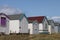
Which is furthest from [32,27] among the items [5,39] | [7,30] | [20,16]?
[5,39]

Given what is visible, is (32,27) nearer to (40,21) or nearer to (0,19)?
(40,21)

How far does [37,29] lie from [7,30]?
17.3 meters

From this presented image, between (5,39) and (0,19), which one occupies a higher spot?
(0,19)

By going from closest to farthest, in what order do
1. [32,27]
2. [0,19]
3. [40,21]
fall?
[0,19]
[32,27]
[40,21]

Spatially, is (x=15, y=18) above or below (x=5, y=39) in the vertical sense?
above

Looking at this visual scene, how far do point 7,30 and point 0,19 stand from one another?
3.75 m

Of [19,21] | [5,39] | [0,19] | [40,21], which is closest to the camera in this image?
[5,39]

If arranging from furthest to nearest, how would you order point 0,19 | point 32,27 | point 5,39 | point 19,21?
point 32,27 < point 19,21 < point 0,19 < point 5,39

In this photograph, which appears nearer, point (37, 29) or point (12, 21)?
point (12, 21)

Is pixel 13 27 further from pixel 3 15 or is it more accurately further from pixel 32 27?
pixel 32 27

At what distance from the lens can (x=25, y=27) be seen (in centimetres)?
4891

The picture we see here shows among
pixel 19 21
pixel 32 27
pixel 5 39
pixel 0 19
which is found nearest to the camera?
pixel 5 39

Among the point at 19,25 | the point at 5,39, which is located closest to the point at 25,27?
the point at 19,25

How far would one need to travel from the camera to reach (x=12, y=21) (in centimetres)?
4625
